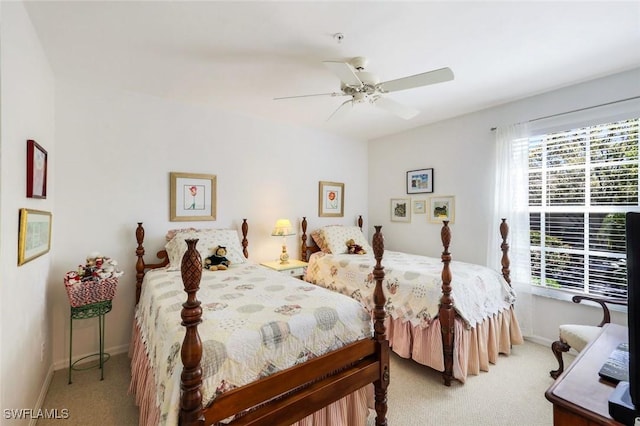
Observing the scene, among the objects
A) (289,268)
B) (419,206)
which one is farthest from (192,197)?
(419,206)

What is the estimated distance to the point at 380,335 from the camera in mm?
1852

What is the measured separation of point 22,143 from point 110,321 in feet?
6.35

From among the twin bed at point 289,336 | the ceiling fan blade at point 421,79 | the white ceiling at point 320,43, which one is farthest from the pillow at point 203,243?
the ceiling fan blade at point 421,79

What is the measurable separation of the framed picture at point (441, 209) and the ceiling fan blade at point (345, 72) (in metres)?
2.33

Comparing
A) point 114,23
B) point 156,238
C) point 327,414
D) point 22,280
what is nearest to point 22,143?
point 22,280

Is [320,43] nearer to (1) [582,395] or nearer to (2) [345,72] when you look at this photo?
(2) [345,72]

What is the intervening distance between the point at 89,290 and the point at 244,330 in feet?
6.00

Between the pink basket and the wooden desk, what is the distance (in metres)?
3.05

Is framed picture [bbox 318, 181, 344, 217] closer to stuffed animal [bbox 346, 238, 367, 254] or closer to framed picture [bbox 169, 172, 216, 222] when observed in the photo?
stuffed animal [bbox 346, 238, 367, 254]

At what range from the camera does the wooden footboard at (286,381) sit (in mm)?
1136

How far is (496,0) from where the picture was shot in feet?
5.64

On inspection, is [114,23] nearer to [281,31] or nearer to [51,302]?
[281,31]

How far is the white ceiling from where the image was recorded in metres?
1.79

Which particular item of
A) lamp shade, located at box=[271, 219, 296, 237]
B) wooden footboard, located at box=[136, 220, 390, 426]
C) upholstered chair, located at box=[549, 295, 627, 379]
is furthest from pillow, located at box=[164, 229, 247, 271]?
upholstered chair, located at box=[549, 295, 627, 379]
